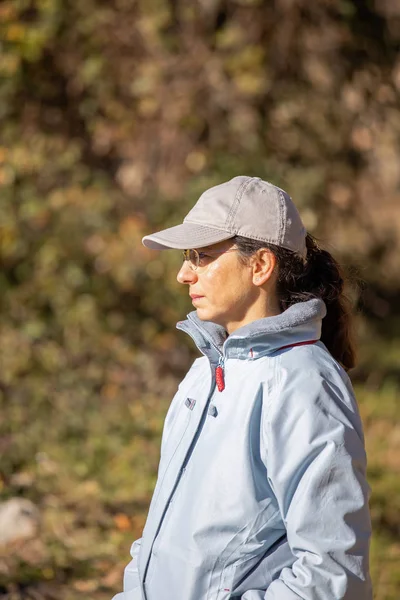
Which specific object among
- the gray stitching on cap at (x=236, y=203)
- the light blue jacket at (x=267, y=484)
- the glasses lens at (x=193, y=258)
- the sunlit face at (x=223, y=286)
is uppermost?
the gray stitching on cap at (x=236, y=203)

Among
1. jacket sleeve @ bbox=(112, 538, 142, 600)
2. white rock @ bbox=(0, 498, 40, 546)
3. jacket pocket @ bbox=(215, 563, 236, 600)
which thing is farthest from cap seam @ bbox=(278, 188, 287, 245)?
white rock @ bbox=(0, 498, 40, 546)

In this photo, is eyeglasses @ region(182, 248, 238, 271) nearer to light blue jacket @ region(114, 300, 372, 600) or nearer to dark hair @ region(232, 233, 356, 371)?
dark hair @ region(232, 233, 356, 371)

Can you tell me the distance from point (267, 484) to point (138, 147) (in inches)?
205

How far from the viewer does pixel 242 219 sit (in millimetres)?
1998

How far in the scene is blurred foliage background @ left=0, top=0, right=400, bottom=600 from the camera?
625cm

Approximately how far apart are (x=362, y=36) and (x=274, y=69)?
2.40 ft

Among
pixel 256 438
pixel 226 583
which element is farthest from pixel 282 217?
pixel 226 583

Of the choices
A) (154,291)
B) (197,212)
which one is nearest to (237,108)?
(154,291)

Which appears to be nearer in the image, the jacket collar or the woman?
the woman

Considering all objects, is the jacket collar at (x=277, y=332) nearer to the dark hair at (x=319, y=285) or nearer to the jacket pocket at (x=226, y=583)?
the dark hair at (x=319, y=285)

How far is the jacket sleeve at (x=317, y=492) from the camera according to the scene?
1.76m

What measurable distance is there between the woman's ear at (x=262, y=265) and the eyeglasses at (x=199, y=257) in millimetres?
60

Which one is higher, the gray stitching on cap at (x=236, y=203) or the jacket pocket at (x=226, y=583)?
the gray stitching on cap at (x=236, y=203)

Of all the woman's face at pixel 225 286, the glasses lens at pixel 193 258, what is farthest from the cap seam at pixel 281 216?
the glasses lens at pixel 193 258
